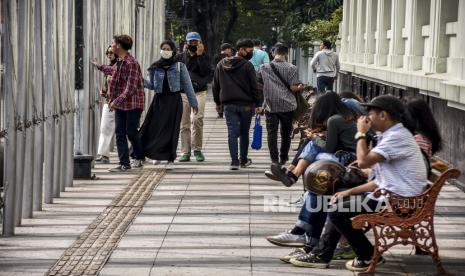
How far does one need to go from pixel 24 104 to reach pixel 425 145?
12.4 feet

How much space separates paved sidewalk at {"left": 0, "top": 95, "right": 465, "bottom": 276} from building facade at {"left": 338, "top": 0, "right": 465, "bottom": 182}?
123 cm

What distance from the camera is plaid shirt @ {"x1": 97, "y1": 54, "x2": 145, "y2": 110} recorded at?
16609mm

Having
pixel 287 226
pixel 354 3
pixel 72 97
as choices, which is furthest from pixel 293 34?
pixel 287 226

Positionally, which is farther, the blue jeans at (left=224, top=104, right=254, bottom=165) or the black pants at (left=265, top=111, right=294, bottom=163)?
the black pants at (left=265, top=111, right=294, bottom=163)

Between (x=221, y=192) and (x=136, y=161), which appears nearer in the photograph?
(x=221, y=192)

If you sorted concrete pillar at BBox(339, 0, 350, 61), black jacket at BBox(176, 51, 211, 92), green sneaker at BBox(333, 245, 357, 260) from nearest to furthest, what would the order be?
green sneaker at BBox(333, 245, 357, 260) → black jacket at BBox(176, 51, 211, 92) → concrete pillar at BBox(339, 0, 350, 61)

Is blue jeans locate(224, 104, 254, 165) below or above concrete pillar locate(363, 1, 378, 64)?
below

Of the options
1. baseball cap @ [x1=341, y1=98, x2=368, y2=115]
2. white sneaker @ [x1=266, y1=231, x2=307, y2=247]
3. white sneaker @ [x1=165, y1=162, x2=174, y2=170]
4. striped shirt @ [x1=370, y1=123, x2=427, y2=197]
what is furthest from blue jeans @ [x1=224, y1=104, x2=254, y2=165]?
striped shirt @ [x1=370, y1=123, x2=427, y2=197]

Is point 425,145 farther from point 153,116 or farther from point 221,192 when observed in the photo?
point 153,116

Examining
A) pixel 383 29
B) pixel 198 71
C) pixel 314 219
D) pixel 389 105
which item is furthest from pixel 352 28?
pixel 389 105

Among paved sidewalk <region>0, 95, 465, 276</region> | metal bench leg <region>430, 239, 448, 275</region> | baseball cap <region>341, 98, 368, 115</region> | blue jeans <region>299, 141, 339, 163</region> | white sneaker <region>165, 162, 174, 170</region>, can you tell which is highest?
baseball cap <region>341, 98, 368, 115</region>

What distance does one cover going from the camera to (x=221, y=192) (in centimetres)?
1459

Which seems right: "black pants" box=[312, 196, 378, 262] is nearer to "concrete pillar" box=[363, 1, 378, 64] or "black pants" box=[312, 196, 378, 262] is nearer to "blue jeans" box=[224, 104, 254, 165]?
"blue jeans" box=[224, 104, 254, 165]

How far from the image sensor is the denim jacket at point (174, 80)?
17281 mm
